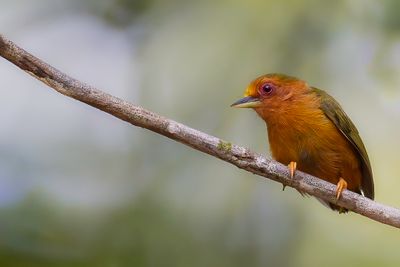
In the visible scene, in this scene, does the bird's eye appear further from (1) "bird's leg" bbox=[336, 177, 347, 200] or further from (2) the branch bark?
(2) the branch bark

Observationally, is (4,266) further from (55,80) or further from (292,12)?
(292,12)

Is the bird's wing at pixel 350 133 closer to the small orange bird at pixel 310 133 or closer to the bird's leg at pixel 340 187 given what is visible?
the small orange bird at pixel 310 133

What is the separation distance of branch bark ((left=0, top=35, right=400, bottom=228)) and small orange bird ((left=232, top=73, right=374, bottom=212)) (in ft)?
1.44

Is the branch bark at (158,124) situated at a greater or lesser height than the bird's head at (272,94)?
lesser

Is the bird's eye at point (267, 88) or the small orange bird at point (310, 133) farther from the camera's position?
the bird's eye at point (267, 88)

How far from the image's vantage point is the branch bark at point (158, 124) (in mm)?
2654

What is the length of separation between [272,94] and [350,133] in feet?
1.47

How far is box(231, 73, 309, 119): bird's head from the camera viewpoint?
3590 millimetres

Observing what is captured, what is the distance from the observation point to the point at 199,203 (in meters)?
4.57

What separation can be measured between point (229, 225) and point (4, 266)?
1458 millimetres

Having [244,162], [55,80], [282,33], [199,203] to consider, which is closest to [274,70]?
[282,33]

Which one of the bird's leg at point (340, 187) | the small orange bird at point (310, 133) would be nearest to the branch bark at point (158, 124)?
the bird's leg at point (340, 187)

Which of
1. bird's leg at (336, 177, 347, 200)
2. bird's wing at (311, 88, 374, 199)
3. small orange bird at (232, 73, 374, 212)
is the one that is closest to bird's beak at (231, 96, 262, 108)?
small orange bird at (232, 73, 374, 212)

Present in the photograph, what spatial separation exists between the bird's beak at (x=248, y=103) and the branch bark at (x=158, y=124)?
679 mm
